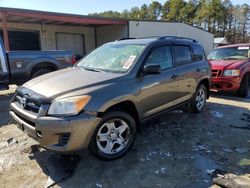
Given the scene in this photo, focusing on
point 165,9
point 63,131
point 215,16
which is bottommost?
point 63,131

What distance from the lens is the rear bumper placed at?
26.3 feet

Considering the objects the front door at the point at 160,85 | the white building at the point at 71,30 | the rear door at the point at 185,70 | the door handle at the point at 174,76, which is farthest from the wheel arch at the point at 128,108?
the white building at the point at 71,30

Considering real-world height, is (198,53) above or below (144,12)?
below

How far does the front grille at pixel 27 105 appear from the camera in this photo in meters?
3.45

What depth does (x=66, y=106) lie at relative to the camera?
10.7 feet

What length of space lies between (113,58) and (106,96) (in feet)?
3.94

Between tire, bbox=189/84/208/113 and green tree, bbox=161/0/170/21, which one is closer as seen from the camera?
tire, bbox=189/84/208/113

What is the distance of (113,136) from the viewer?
3824 mm

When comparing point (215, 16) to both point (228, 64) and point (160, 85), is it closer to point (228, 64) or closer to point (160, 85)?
point (228, 64)

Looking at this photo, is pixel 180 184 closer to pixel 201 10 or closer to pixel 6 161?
pixel 6 161

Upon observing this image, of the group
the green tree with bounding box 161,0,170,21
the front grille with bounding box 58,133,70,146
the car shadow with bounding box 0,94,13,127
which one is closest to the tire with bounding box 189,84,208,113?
the front grille with bounding box 58,133,70,146

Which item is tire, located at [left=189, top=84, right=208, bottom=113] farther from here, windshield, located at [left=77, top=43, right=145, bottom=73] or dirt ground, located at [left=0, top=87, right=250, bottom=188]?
windshield, located at [left=77, top=43, right=145, bottom=73]

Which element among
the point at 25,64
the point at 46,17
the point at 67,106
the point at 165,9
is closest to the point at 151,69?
the point at 67,106

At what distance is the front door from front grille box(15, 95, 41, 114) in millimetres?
1585
